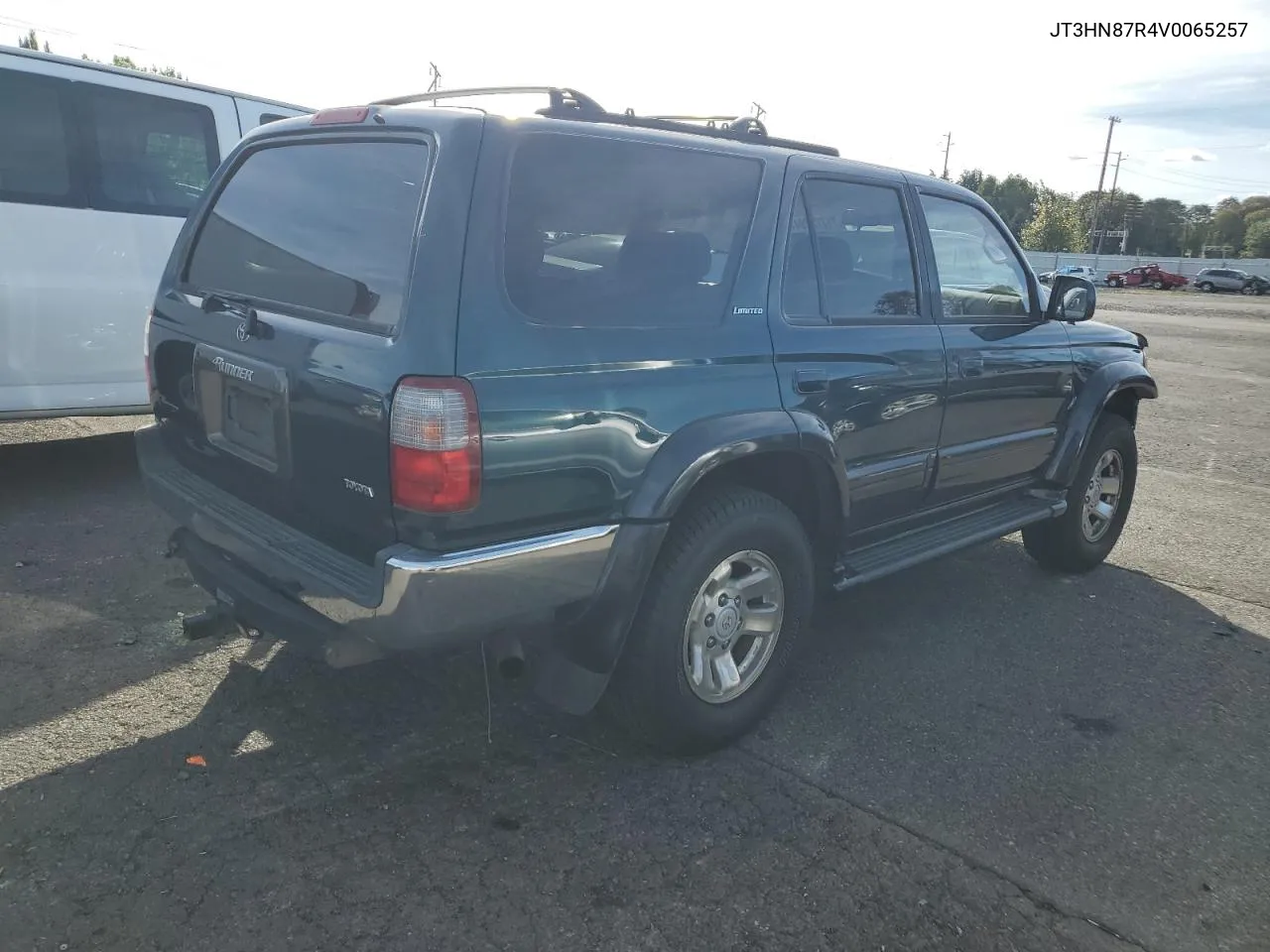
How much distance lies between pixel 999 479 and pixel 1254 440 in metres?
6.56

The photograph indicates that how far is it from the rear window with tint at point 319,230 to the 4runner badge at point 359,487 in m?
0.41

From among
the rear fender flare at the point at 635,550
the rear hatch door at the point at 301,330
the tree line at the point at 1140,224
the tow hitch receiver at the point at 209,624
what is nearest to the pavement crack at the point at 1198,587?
the rear fender flare at the point at 635,550

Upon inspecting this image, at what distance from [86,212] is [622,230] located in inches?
156

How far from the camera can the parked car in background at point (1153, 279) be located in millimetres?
57562

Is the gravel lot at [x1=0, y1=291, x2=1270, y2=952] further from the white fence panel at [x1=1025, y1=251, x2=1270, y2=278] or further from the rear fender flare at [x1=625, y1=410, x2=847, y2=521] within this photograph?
the white fence panel at [x1=1025, y1=251, x2=1270, y2=278]

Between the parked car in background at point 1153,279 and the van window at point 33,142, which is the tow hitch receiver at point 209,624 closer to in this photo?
the van window at point 33,142

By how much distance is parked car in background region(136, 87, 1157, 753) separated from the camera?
97.6 inches

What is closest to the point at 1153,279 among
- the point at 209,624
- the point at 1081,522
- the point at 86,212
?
the point at 1081,522

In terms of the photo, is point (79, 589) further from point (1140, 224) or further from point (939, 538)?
point (1140, 224)

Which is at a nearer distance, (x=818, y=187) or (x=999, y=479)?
(x=818, y=187)

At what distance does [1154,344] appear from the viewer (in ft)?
66.9

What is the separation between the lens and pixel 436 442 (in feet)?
7.86

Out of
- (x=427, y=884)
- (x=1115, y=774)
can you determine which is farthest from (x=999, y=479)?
(x=427, y=884)

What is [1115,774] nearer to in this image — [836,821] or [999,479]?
[836,821]
